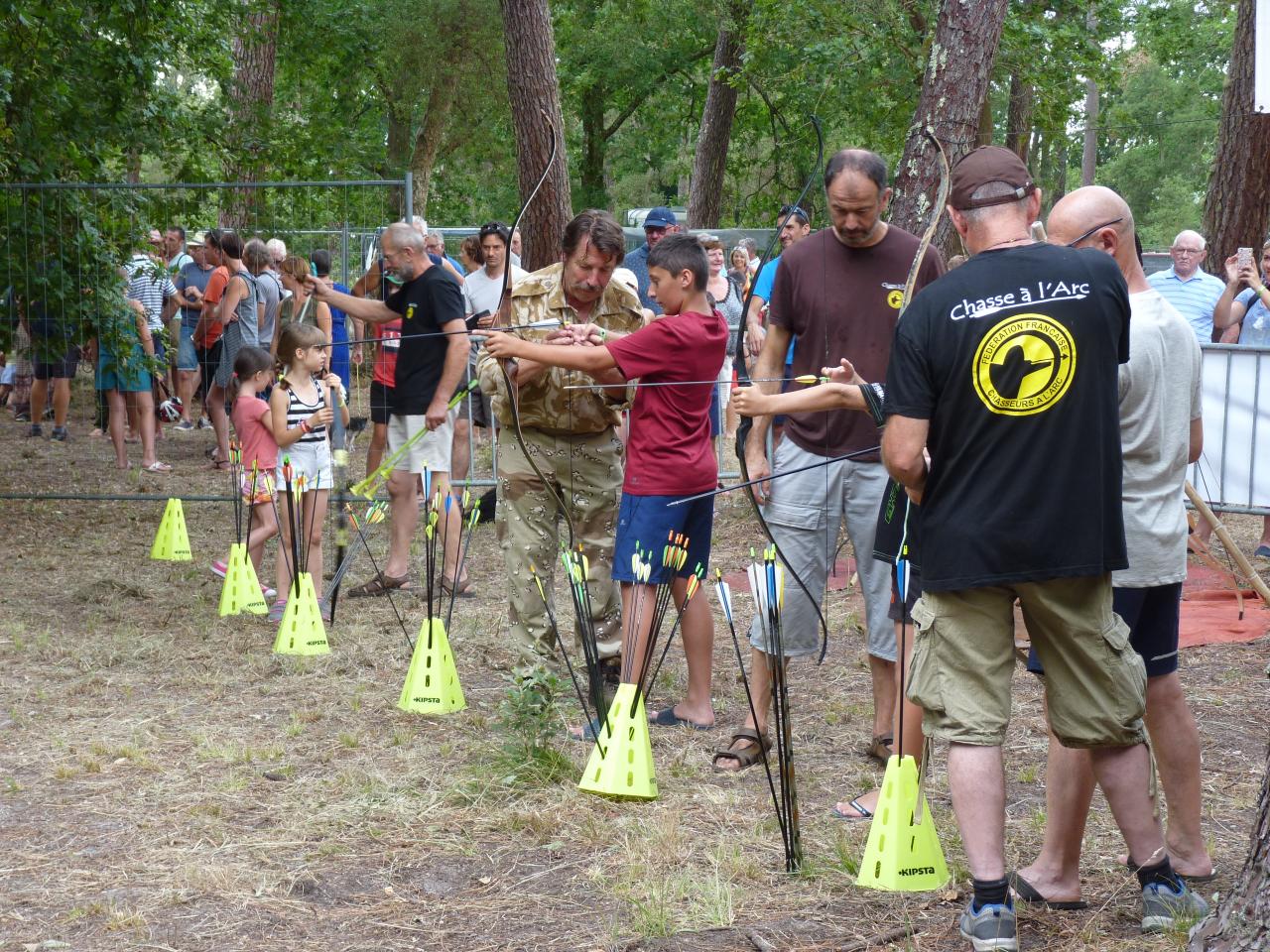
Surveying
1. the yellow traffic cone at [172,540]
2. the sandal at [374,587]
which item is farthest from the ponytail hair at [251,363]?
the yellow traffic cone at [172,540]

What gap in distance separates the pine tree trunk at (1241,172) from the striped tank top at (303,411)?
7.86 m

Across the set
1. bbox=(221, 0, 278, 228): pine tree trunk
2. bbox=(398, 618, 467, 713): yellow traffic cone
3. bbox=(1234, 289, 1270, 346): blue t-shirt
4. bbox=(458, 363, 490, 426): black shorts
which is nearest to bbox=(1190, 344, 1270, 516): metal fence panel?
bbox=(1234, 289, 1270, 346): blue t-shirt

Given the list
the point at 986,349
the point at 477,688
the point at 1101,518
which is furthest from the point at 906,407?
the point at 477,688

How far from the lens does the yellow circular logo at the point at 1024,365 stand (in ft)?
8.98

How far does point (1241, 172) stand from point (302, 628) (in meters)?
8.67

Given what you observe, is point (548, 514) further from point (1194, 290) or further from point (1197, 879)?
point (1194, 290)

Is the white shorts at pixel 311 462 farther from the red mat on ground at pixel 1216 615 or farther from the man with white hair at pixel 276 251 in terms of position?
the man with white hair at pixel 276 251

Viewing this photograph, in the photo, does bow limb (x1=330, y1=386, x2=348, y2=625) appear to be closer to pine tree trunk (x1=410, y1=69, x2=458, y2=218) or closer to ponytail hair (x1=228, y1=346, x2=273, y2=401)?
ponytail hair (x1=228, y1=346, x2=273, y2=401)

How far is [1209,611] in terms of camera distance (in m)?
6.58

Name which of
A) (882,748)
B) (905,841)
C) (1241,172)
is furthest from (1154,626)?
(1241,172)

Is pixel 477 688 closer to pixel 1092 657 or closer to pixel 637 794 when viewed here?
pixel 637 794

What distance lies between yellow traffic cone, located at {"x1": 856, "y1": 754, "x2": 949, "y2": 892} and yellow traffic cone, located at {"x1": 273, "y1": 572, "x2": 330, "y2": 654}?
315cm

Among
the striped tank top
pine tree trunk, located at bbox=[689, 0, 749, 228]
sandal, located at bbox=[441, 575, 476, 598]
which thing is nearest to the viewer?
the striped tank top

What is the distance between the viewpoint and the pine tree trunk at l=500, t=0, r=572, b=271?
31.4 feet
